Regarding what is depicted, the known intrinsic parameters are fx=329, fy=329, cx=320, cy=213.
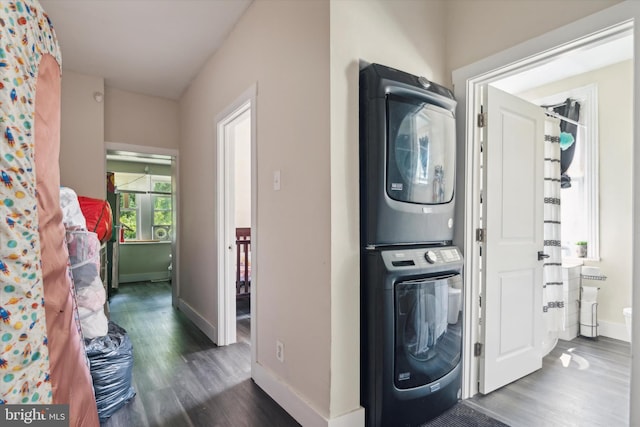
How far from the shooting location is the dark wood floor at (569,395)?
6.25 feet

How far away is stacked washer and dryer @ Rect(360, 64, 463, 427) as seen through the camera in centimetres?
167

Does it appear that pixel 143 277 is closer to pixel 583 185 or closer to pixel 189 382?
pixel 189 382

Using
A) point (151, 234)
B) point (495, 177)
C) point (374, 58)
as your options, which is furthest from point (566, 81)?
point (151, 234)

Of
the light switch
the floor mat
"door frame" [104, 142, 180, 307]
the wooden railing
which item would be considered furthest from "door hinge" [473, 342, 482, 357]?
"door frame" [104, 142, 180, 307]

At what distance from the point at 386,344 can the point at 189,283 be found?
2.94 m

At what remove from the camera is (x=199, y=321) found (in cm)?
348

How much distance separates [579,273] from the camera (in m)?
3.30

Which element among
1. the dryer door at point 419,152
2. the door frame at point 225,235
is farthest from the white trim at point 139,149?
the dryer door at point 419,152

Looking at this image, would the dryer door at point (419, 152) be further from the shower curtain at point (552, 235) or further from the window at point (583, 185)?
the window at point (583, 185)

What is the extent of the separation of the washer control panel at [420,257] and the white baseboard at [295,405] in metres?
0.79

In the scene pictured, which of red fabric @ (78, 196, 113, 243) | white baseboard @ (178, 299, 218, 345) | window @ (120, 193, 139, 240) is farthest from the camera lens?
window @ (120, 193, 139, 240)

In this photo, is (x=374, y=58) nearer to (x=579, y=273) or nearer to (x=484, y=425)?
(x=484, y=425)

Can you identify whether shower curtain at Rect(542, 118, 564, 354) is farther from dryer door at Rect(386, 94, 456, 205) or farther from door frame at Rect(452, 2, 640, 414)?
dryer door at Rect(386, 94, 456, 205)

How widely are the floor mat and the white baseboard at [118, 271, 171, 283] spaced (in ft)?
18.9
